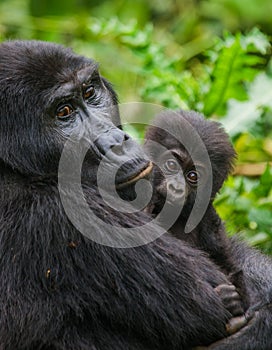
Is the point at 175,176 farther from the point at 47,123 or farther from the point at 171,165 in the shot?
the point at 47,123

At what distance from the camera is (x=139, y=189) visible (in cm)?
358

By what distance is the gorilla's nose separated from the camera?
3492mm

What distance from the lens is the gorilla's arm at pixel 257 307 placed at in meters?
3.51

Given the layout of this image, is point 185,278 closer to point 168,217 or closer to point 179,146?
point 168,217

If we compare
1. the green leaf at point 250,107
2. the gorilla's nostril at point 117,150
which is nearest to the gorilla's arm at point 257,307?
the gorilla's nostril at point 117,150

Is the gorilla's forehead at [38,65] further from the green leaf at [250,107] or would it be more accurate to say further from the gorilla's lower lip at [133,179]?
the green leaf at [250,107]

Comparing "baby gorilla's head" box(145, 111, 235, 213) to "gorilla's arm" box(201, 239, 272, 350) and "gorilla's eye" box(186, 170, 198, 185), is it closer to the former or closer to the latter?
"gorilla's eye" box(186, 170, 198, 185)

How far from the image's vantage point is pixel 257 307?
12.0 feet

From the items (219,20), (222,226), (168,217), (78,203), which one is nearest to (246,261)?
(222,226)

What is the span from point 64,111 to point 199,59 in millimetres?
4872

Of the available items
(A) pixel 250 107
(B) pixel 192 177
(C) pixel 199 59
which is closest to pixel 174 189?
(B) pixel 192 177

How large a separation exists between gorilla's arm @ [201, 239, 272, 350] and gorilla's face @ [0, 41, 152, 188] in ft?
2.83

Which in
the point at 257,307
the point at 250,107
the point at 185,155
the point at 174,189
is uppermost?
the point at 250,107

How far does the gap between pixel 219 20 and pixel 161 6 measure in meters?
0.78
